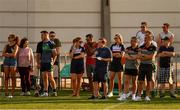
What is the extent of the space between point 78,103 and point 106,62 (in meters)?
2.14

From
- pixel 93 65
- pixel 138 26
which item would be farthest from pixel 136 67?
pixel 138 26

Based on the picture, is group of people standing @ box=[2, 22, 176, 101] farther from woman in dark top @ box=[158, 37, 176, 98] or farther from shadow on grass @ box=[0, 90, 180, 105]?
shadow on grass @ box=[0, 90, 180, 105]

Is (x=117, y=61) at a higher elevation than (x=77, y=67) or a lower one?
higher

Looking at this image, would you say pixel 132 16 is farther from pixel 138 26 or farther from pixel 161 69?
pixel 161 69

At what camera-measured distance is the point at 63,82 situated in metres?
22.2

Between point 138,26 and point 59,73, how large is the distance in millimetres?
3894

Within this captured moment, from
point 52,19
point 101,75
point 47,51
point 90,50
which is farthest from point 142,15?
point 101,75

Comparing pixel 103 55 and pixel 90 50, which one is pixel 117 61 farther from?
pixel 90 50

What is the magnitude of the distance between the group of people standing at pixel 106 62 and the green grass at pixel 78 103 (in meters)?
0.63

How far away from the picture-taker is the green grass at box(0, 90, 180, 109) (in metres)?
14.4

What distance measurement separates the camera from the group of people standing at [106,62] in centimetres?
1667

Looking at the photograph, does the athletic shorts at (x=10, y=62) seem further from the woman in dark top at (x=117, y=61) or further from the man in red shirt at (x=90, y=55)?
the woman in dark top at (x=117, y=61)

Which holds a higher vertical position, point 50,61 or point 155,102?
point 50,61

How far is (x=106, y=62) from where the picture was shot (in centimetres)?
1719
